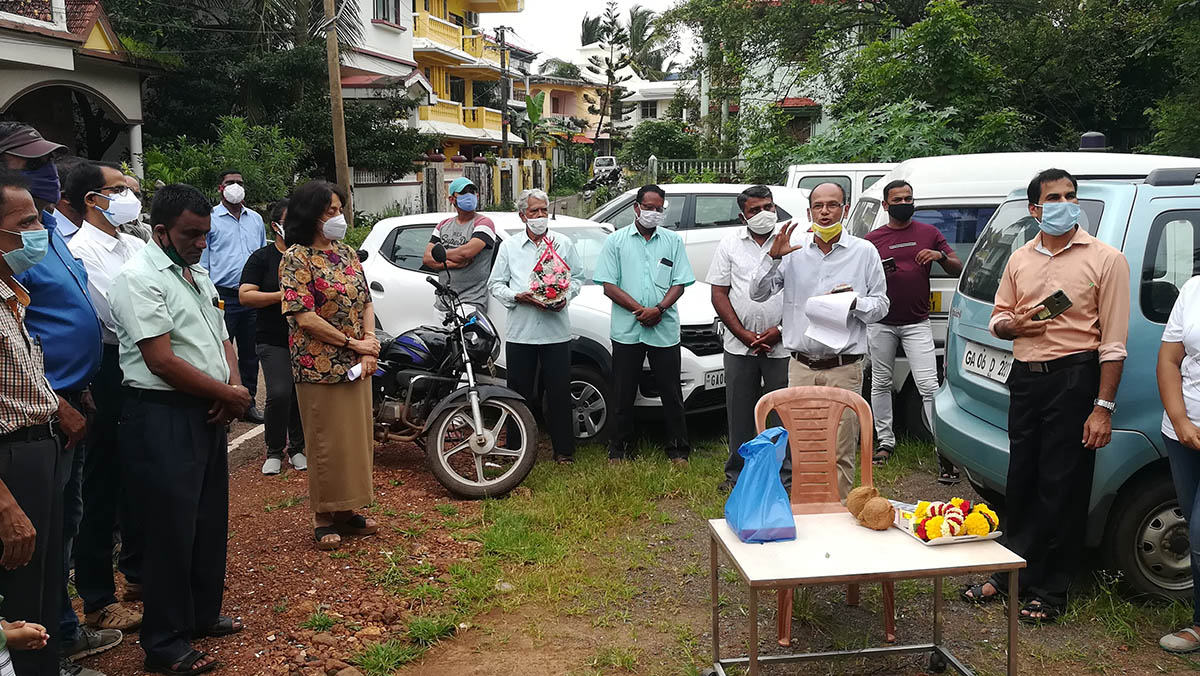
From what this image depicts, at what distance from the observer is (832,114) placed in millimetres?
17734

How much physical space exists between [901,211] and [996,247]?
1558 mm

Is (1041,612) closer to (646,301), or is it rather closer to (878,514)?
(878,514)

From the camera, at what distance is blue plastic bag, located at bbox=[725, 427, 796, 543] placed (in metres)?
3.45

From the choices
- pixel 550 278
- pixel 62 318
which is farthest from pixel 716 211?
pixel 62 318

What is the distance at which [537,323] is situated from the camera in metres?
6.73

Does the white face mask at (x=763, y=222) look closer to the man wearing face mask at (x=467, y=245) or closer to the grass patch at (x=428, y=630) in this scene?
the man wearing face mask at (x=467, y=245)

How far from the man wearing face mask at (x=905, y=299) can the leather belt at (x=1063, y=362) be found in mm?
2164

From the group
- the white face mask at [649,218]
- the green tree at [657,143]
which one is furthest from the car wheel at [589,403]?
the green tree at [657,143]

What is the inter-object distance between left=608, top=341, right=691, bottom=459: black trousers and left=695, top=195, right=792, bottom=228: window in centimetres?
410

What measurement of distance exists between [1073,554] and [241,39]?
2156 cm

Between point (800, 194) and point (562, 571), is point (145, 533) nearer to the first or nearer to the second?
point (562, 571)

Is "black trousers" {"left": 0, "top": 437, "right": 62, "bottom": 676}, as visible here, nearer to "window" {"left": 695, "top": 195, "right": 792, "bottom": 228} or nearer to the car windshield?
the car windshield

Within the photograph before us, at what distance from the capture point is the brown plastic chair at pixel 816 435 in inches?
163

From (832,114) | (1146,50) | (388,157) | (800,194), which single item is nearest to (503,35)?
(388,157)
